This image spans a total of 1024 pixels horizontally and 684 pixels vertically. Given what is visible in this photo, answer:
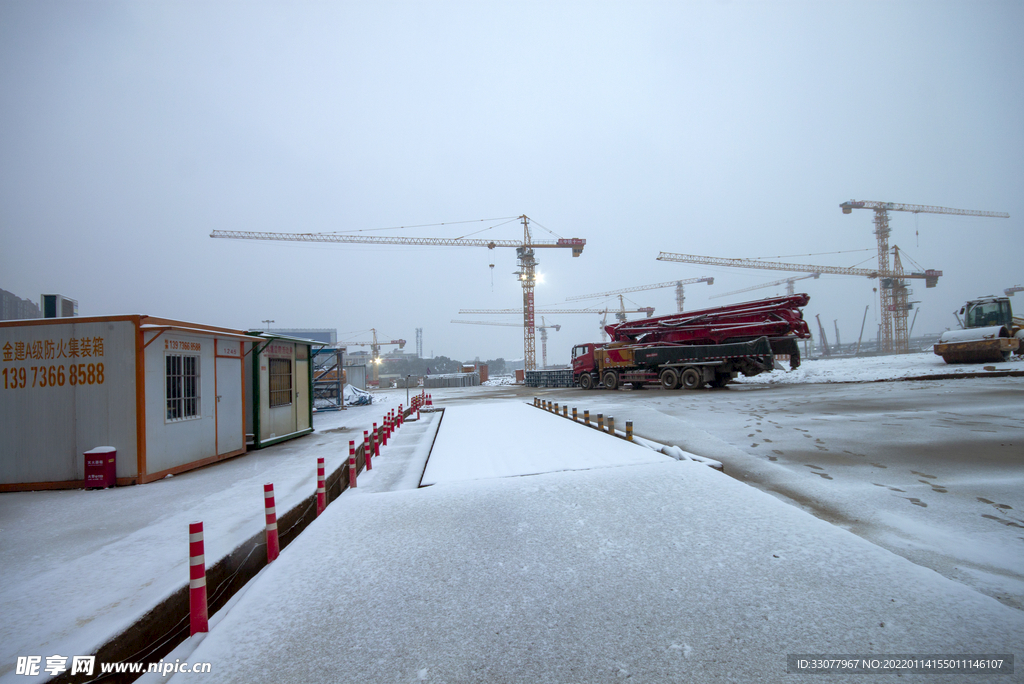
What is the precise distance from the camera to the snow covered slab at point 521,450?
5.91 metres

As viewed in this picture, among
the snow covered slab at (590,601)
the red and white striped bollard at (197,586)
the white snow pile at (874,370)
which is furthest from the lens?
the white snow pile at (874,370)

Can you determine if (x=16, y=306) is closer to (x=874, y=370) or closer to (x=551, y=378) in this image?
(x=551, y=378)

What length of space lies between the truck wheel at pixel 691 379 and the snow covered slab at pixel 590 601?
15.2 meters

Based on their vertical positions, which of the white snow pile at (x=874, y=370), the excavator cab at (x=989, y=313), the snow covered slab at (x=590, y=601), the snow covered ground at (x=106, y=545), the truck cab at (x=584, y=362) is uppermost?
the excavator cab at (x=989, y=313)

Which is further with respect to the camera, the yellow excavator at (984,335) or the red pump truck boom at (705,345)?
the yellow excavator at (984,335)

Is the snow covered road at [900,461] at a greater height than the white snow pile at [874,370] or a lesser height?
lesser

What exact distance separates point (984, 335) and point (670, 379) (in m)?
13.1

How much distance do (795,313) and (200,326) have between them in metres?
19.5

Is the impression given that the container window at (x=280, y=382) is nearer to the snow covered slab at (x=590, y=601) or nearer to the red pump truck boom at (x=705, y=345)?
the snow covered slab at (x=590, y=601)

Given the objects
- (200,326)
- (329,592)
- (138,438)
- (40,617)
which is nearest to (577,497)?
(329,592)

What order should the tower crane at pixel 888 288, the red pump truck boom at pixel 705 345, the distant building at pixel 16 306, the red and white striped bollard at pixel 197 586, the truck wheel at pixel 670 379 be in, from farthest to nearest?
the tower crane at pixel 888 288
the distant building at pixel 16 306
the truck wheel at pixel 670 379
the red pump truck boom at pixel 705 345
the red and white striped bollard at pixel 197 586

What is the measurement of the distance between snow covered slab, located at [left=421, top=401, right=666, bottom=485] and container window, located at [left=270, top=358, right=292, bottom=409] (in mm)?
4644

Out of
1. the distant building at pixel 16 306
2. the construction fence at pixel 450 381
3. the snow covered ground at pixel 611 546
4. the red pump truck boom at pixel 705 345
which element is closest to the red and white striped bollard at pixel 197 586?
the snow covered ground at pixel 611 546

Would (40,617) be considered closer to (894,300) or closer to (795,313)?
(795,313)
